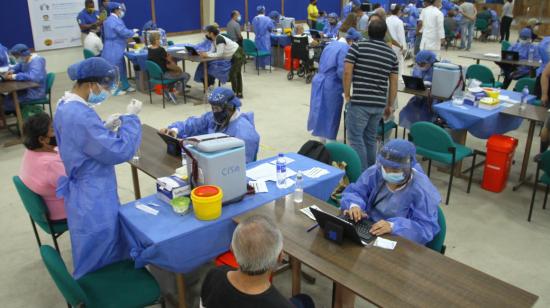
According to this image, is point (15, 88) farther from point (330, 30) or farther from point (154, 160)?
point (330, 30)

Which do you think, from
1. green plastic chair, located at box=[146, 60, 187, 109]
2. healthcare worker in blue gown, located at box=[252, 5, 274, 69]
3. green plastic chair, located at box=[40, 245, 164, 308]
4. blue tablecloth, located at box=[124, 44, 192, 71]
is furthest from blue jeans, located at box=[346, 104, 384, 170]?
healthcare worker in blue gown, located at box=[252, 5, 274, 69]

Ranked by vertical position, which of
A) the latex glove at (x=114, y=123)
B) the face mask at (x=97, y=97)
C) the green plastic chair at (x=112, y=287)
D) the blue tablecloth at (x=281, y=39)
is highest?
the face mask at (x=97, y=97)

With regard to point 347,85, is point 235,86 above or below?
below

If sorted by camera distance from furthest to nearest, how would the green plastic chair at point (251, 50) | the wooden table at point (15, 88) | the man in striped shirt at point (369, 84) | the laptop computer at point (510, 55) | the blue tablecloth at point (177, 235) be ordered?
the green plastic chair at point (251, 50)
the laptop computer at point (510, 55)
the wooden table at point (15, 88)
the man in striped shirt at point (369, 84)
the blue tablecloth at point (177, 235)

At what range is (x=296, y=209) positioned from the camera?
2.82 metres

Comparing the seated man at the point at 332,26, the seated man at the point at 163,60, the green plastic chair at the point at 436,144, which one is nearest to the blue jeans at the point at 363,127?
the green plastic chair at the point at 436,144

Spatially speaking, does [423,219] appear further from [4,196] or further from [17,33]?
[17,33]

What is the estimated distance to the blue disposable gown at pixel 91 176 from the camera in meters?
2.64

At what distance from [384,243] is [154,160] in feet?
6.42

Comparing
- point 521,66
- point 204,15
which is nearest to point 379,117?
point 521,66

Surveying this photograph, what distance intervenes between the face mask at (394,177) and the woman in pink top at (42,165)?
216cm

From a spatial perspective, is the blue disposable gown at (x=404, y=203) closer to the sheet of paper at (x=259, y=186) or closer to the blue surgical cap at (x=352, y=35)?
the sheet of paper at (x=259, y=186)

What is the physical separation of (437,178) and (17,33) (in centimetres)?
881

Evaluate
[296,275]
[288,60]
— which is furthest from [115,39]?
[296,275]
